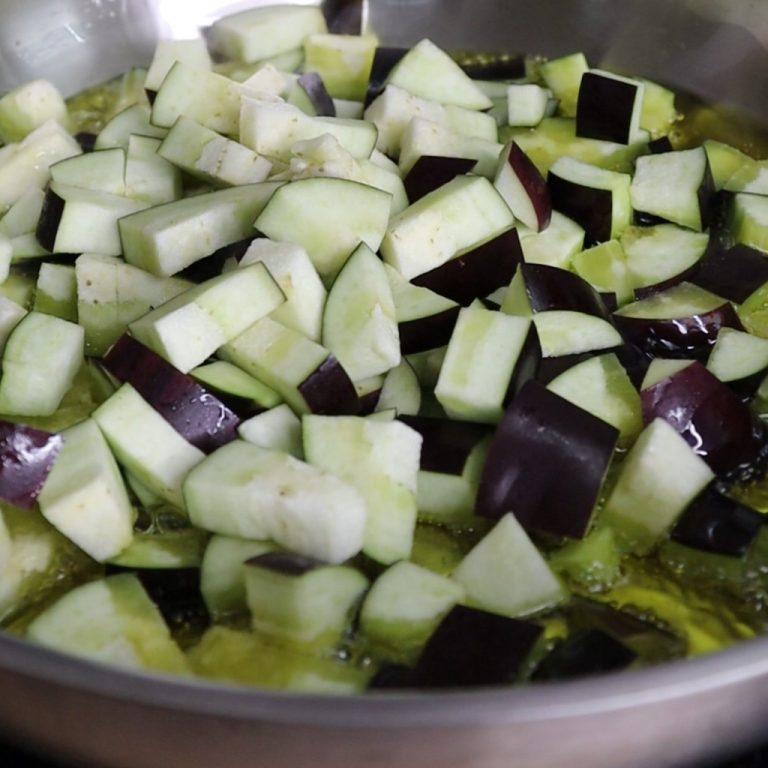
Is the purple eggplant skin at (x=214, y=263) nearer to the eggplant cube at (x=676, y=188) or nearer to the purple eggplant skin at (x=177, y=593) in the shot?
the purple eggplant skin at (x=177, y=593)

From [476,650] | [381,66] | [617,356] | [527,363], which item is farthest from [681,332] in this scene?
[381,66]

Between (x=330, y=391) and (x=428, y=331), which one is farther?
(x=428, y=331)

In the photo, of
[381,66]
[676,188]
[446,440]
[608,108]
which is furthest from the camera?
[381,66]

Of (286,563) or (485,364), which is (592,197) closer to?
(485,364)

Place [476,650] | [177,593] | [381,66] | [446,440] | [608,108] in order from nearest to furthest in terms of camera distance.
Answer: [476,650]
[177,593]
[446,440]
[608,108]
[381,66]

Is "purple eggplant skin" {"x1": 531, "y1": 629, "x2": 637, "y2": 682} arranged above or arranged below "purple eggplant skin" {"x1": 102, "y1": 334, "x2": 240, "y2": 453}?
below

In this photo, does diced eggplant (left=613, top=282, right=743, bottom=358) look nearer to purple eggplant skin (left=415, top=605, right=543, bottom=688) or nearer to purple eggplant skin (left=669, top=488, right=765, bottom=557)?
purple eggplant skin (left=669, top=488, right=765, bottom=557)

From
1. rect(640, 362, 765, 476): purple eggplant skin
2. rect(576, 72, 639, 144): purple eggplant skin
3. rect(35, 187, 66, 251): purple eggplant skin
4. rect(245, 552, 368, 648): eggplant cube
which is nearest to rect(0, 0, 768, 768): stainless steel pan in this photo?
rect(245, 552, 368, 648): eggplant cube
